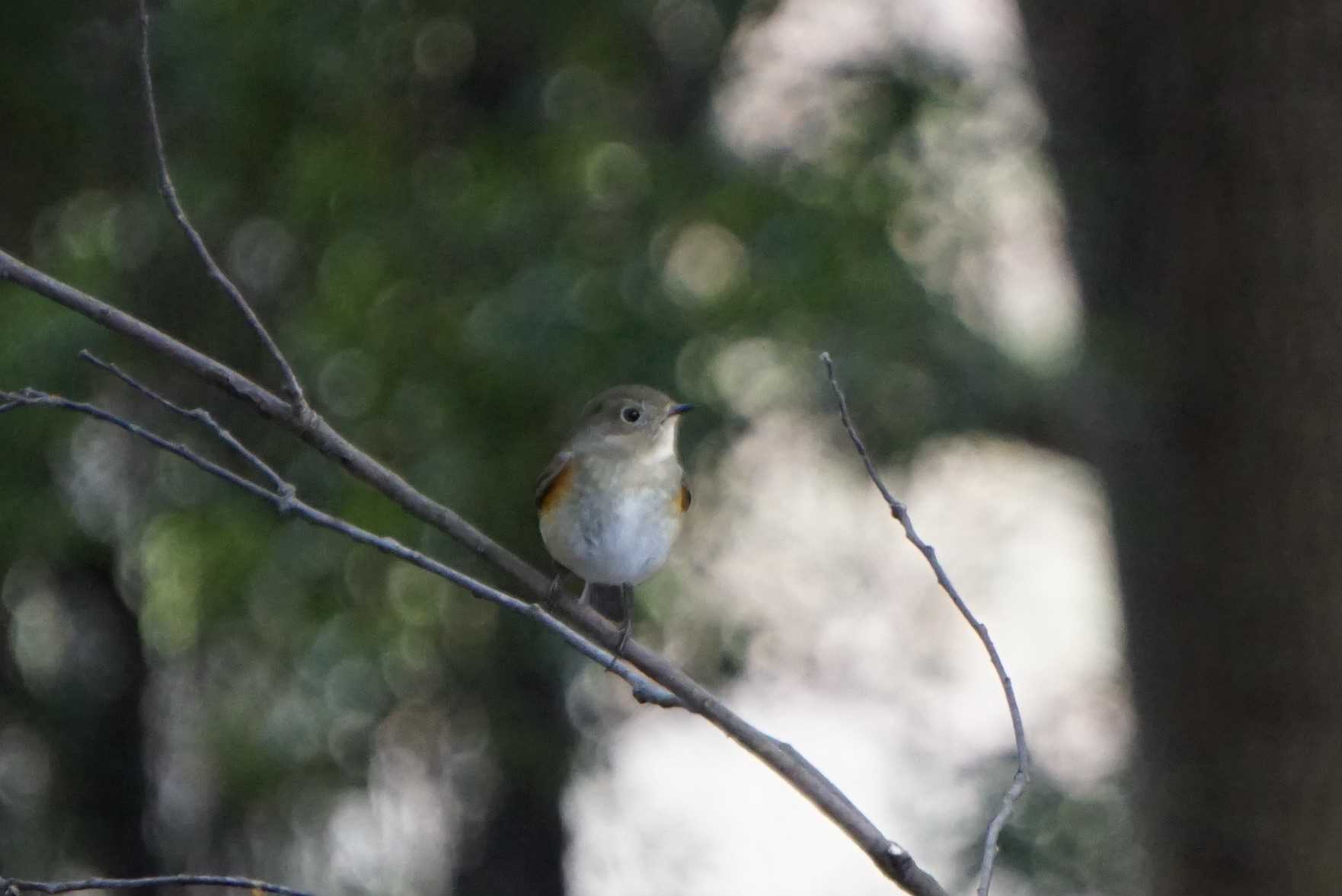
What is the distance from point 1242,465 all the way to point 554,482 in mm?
2563

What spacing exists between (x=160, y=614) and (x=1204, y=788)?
3.46 m

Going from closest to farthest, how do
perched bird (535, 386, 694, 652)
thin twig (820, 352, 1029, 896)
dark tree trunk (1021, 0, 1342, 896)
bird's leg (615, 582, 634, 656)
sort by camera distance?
thin twig (820, 352, 1029, 896) < bird's leg (615, 582, 634, 656) < perched bird (535, 386, 694, 652) < dark tree trunk (1021, 0, 1342, 896)

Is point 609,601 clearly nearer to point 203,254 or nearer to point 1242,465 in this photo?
point 203,254

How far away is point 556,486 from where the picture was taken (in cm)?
361

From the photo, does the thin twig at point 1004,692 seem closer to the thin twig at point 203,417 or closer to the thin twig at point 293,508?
the thin twig at point 293,508

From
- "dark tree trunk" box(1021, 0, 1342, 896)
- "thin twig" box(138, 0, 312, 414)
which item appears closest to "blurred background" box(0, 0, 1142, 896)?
"dark tree trunk" box(1021, 0, 1342, 896)

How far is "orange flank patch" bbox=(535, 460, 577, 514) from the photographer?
3584 mm

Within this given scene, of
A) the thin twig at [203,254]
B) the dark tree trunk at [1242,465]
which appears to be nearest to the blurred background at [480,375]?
the dark tree trunk at [1242,465]

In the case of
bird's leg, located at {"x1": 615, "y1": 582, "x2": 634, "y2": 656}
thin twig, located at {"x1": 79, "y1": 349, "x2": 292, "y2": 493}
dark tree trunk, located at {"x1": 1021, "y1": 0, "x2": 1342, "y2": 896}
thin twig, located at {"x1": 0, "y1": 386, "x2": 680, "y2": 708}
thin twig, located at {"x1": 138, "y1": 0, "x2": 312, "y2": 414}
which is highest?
dark tree trunk, located at {"x1": 1021, "y1": 0, "x2": 1342, "y2": 896}

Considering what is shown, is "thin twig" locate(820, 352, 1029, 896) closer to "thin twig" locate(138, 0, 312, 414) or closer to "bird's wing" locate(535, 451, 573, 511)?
"thin twig" locate(138, 0, 312, 414)

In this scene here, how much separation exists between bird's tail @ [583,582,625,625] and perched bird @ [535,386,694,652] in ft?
0.54

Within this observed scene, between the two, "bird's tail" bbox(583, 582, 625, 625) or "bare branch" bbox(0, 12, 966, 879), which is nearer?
"bare branch" bbox(0, 12, 966, 879)

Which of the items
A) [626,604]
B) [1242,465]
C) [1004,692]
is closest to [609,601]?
[626,604]

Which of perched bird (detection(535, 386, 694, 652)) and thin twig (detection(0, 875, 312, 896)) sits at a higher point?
perched bird (detection(535, 386, 694, 652))
